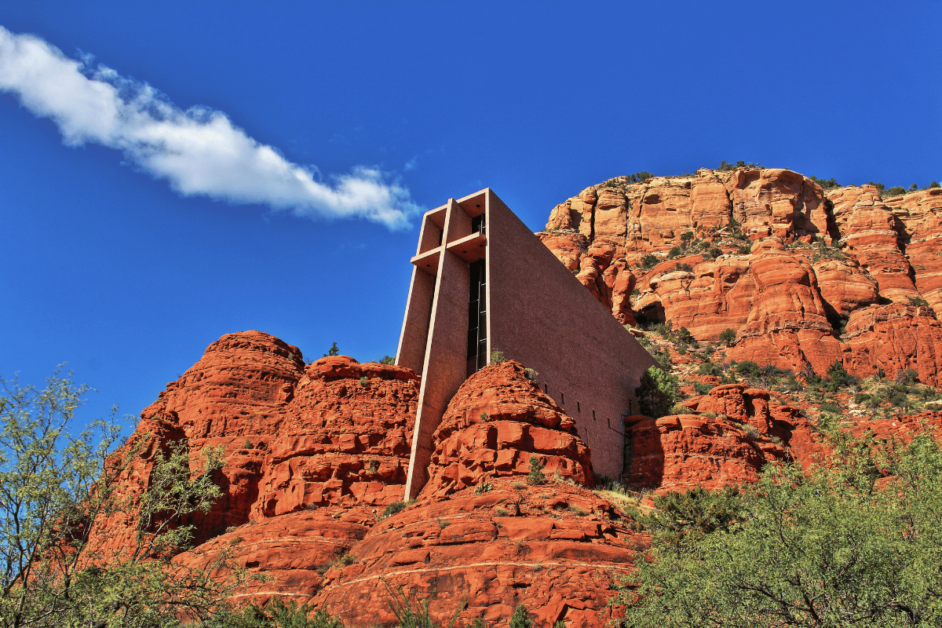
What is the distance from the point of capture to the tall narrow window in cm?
2703

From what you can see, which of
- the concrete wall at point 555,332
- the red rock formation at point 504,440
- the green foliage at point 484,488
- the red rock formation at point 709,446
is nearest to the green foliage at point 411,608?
the green foliage at point 484,488

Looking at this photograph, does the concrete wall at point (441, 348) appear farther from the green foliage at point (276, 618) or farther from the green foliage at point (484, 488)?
the green foliage at point (276, 618)

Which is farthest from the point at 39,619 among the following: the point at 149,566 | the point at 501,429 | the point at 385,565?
the point at 501,429

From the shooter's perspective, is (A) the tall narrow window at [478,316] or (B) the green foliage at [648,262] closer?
(A) the tall narrow window at [478,316]

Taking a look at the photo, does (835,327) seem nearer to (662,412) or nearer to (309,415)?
(662,412)

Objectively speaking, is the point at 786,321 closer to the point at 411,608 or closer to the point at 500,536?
the point at 500,536

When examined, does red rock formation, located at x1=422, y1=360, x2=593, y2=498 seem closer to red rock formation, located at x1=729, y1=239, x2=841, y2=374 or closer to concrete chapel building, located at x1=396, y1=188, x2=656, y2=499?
concrete chapel building, located at x1=396, y1=188, x2=656, y2=499

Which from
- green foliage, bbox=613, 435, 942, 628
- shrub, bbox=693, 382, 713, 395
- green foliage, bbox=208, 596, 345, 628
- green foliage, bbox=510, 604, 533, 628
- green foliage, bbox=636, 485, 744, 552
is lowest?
green foliage, bbox=208, 596, 345, 628

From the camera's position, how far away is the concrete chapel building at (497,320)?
25.8 metres

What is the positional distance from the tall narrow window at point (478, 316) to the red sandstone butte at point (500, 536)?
6.22 m

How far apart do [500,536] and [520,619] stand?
97.7 inches

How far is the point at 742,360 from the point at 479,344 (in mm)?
31216

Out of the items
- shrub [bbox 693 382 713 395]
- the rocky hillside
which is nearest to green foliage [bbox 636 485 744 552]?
shrub [bbox 693 382 713 395]

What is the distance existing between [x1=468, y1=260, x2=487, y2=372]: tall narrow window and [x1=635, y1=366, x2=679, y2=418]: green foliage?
12.8 metres
